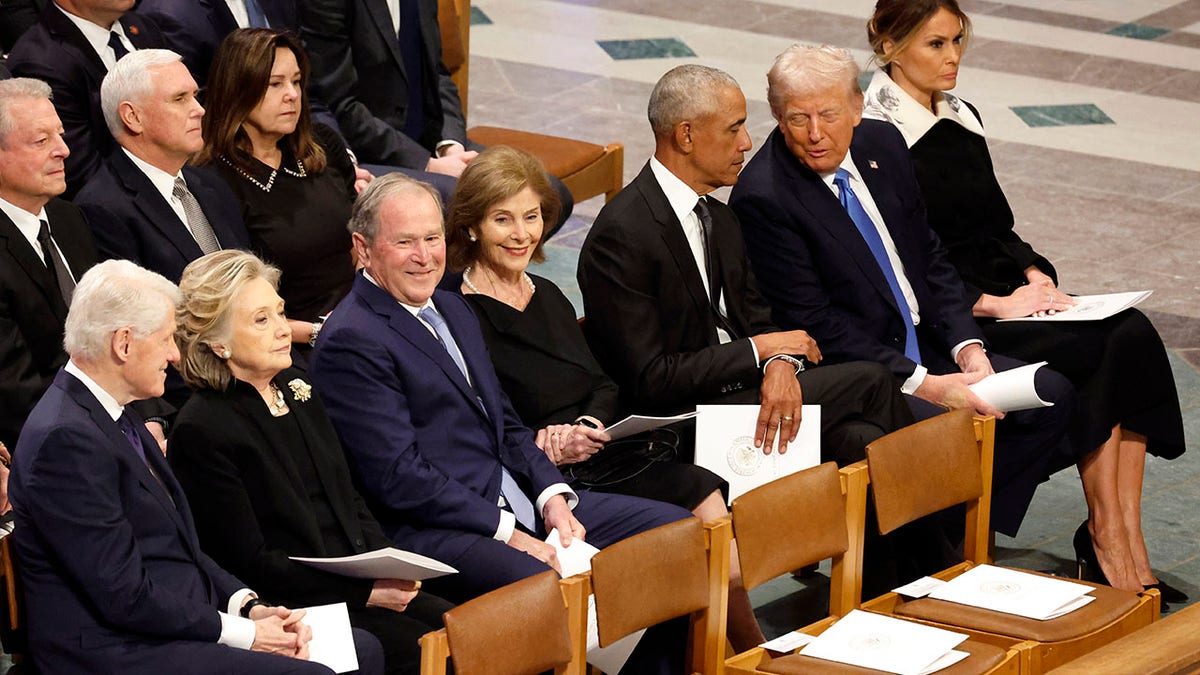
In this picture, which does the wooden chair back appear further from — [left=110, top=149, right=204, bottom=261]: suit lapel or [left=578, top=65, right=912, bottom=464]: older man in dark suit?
[left=110, top=149, right=204, bottom=261]: suit lapel

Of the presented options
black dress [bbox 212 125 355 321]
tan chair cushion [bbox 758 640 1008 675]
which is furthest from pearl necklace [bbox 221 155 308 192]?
tan chair cushion [bbox 758 640 1008 675]

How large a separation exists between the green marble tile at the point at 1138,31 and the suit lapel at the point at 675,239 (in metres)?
6.66

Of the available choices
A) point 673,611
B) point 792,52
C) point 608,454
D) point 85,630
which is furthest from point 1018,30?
point 85,630

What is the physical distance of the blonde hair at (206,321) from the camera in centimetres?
353

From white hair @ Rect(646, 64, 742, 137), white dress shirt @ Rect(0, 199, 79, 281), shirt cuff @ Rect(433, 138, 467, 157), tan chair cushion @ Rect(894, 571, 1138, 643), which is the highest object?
white hair @ Rect(646, 64, 742, 137)

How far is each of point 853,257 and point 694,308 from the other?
51 cm

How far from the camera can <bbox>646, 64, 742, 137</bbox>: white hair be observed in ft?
14.6

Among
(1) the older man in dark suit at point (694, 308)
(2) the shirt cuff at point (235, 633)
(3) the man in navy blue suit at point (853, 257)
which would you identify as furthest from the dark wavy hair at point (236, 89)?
(2) the shirt cuff at point (235, 633)

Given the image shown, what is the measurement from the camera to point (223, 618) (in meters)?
3.26

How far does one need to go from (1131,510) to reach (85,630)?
Result: 2.77 m

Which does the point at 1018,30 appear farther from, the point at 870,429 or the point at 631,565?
the point at 631,565

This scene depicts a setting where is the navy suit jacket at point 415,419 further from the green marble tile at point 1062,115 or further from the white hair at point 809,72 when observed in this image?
the green marble tile at point 1062,115

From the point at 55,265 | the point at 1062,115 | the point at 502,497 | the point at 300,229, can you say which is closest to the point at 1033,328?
the point at 502,497

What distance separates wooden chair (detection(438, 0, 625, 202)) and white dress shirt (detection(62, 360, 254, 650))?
3.34m
